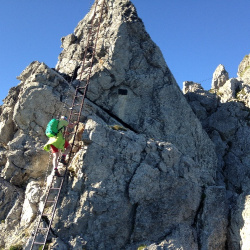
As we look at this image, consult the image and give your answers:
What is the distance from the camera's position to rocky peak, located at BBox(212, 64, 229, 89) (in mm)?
48344

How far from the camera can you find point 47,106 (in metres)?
23.5

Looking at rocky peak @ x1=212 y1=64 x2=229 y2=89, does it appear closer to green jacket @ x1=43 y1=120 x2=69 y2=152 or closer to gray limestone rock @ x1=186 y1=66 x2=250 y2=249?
gray limestone rock @ x1=186 y1=66 x2=250 y2=249

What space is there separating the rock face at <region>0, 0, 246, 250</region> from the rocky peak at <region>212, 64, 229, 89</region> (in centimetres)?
1984

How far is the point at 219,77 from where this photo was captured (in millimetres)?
49188

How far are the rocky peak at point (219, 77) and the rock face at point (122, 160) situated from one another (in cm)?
1984

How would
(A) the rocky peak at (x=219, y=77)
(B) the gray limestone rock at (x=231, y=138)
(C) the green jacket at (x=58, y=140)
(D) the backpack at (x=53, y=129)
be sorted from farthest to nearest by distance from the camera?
(A) the rocky peak at (x=219, y=77)
(B) the gray limestone rock at (x=231, y=138)
(D) the backpack at (x=53, y=129)
(C) the green jacket at (x=58, y=140)

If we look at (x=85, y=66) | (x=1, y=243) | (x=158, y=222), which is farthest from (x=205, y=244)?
(x=85, y=66)

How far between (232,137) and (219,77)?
21.1 metres

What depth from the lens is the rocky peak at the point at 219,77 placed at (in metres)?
48.3

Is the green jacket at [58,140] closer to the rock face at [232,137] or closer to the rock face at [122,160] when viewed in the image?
the rock face at [122,160]

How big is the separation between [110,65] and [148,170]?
42.0 feet

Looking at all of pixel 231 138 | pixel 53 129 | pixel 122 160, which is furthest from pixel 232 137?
pixel 53 129

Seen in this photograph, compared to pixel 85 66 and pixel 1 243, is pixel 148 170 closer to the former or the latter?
pixel 1 243

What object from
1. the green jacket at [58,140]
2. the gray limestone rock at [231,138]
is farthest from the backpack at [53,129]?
the gray limestone rock at [231,138]
